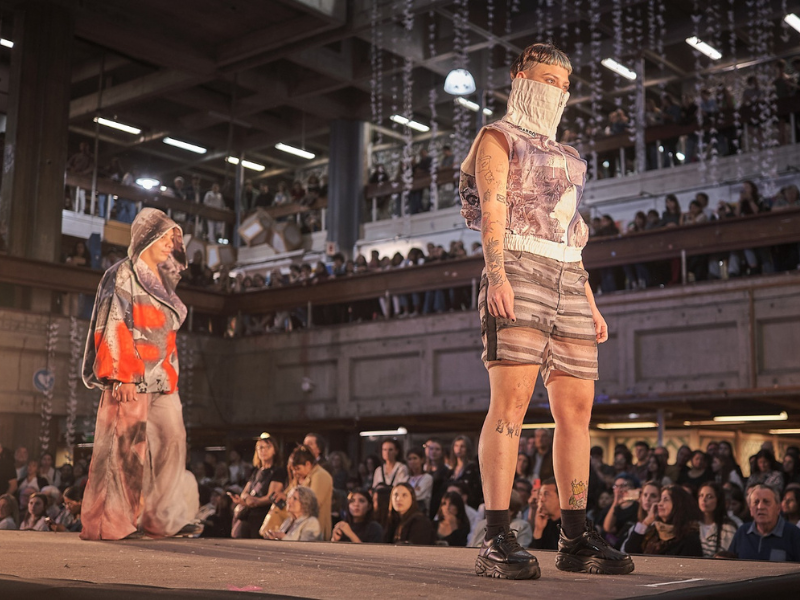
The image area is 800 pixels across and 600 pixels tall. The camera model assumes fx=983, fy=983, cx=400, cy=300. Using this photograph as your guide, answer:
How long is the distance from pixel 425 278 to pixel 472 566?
11227 mm

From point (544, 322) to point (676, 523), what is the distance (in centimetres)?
292

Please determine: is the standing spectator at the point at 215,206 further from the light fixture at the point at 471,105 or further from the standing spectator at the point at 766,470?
the standing spectator at the point at 766,470

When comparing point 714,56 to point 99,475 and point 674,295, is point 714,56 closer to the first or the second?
point 674,295

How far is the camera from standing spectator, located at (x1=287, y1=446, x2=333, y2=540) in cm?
709

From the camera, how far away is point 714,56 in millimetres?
19391

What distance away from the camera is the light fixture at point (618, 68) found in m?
19.8

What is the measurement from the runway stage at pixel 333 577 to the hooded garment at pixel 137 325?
1450mm

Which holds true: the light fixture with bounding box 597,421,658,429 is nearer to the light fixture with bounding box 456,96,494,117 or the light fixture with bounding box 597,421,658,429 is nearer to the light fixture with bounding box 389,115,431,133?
the light fixture with bounding box 456,96,494,117

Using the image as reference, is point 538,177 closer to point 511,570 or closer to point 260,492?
point 511,570

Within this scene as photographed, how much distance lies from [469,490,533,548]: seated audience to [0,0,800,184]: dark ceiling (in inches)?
437

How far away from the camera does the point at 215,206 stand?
76.4 ft

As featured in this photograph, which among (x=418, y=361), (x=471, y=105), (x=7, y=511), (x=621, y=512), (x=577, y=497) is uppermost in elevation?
(x=471, y=105)

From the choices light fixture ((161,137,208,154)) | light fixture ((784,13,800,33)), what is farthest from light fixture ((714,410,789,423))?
light fixture ((161,137,208,154))

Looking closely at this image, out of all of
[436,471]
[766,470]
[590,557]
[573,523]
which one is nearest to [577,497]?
[573,523]
